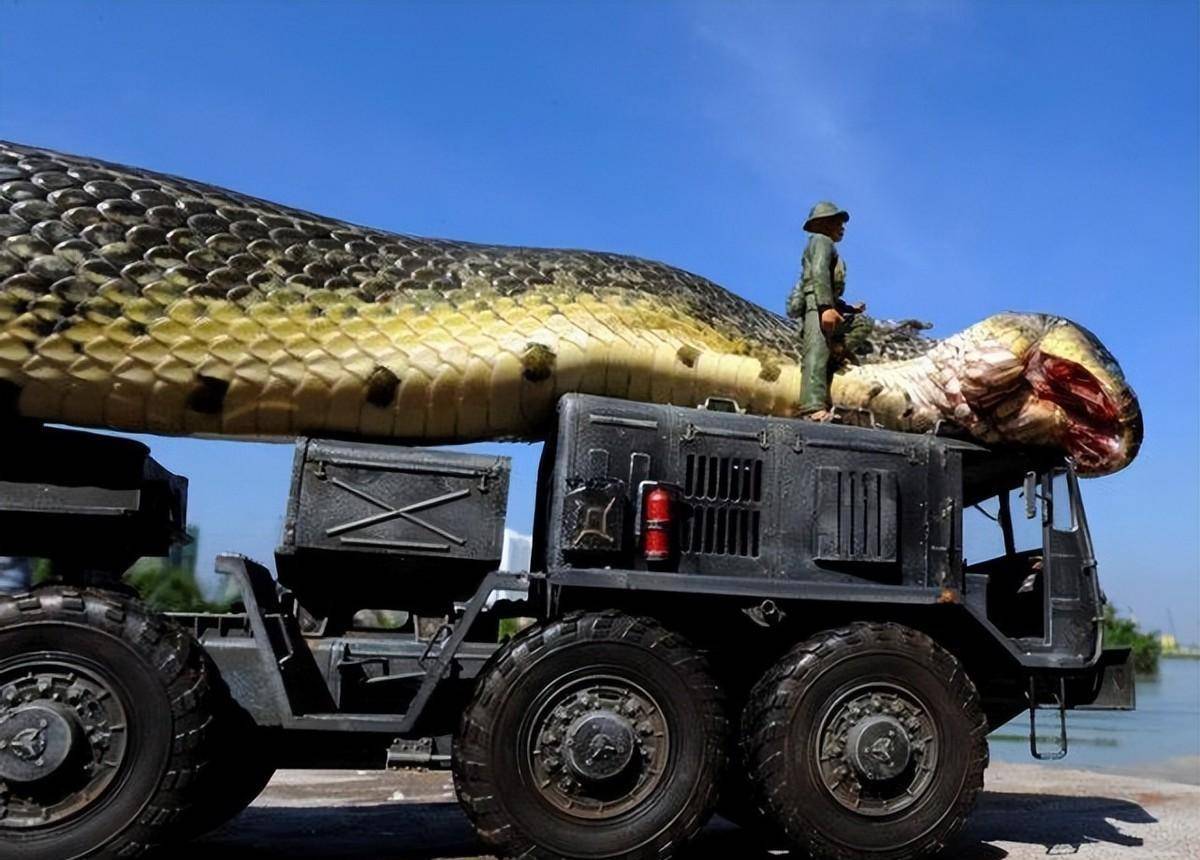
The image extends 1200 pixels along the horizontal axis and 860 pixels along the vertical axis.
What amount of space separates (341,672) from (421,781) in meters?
5.42

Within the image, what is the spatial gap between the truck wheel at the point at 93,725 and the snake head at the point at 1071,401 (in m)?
4.51

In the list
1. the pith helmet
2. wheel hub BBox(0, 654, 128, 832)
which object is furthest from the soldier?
wheel hub BBox(0, 654, 128, 832)

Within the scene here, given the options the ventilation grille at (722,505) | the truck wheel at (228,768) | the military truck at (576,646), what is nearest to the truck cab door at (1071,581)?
the military truck at (576,646)

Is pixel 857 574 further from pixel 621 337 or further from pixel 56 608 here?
pixel 56 608

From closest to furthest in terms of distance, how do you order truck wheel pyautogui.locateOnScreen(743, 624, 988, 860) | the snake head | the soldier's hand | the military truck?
1. the military truck
2. truck wheel pyautogui.locateOnScreen(743, 624, 988, 860)
3. the snake head
4. the soldier's hand

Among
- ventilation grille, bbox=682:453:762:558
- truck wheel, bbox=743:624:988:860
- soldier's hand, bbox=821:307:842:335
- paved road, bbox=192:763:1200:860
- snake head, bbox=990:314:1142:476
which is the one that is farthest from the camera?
soldier's hand, bbox=821:307:842:335

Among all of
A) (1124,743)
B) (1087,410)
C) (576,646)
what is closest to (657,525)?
(576,646)

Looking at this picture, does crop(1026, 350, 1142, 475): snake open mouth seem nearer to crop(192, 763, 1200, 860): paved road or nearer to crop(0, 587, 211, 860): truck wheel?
crop(192, 763, 1200, 860): paved road

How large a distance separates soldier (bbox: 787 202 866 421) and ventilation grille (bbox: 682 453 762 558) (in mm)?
910

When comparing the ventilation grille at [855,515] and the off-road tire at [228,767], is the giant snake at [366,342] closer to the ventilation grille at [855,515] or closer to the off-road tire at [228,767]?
the ventilation grille at [855,515]

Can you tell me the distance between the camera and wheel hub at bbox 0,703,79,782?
443 centimetres

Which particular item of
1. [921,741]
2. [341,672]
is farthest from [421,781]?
[921,741]

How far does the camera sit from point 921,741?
5.32 m

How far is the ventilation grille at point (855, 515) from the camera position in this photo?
219 inches
